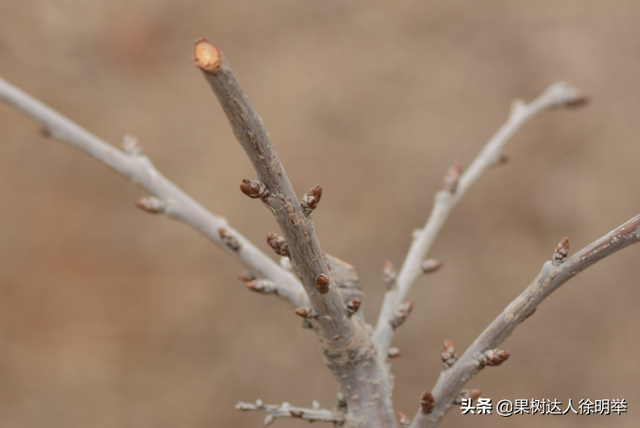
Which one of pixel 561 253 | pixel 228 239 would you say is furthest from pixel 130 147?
pixel 561 253

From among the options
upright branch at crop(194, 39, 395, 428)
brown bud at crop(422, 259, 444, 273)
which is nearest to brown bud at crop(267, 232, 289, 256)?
upright branch at crop(194, 39, 395, 428)

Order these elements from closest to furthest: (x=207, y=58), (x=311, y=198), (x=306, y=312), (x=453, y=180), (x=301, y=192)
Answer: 1. (x=207, y=58)
2. (x=311, y=198)
3. (x=306, y=312)
4. (x=453, y=180)
5. (x=301, y=192)

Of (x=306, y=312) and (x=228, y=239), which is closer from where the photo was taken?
(x=306, y=312)

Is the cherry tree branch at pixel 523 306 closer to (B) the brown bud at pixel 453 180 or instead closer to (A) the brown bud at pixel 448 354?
(A) the brown bud at pixel 448 354

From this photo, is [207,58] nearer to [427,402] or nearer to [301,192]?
[427,402]

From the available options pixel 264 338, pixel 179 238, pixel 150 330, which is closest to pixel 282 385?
pixel 264 338

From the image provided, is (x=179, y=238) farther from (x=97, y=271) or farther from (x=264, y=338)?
(x=264, y=338)

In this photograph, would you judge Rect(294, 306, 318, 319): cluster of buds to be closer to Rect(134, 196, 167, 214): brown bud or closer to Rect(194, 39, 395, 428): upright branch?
Rect(194, 39, 395, 428): upright branch
